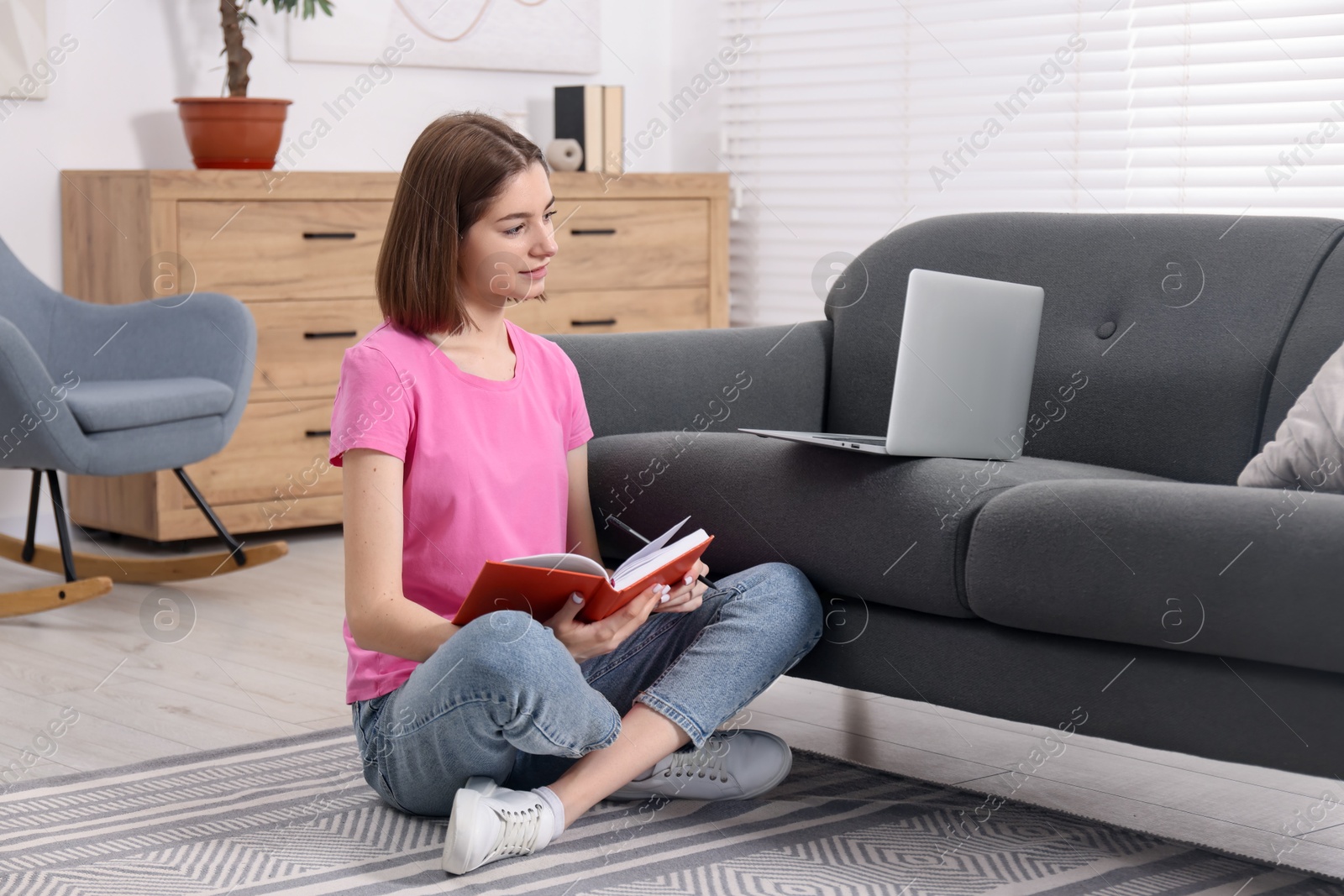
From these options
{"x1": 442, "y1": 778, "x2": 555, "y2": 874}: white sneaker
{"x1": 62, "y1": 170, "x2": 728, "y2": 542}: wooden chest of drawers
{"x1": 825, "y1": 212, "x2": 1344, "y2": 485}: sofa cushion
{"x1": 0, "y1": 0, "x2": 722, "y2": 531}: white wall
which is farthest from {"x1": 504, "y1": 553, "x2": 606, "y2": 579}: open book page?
{"x1": 62, "y1": 170, "x2": 728, "y2": 542}: wooden chest of drawers

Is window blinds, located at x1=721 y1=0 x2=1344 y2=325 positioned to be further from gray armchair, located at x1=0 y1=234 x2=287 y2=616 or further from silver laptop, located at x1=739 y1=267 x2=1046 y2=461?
gray armchair, located at x1=0 y1=234 x2=287 y2=616

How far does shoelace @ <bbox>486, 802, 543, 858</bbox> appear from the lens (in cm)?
168

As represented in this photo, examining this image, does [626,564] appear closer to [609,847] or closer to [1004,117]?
[609,847]

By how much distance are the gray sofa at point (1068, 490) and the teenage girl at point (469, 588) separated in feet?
0.47

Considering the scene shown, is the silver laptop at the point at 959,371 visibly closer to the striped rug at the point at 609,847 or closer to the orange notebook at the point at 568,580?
the orange notebook at the point at 568,580

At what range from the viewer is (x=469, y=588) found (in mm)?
1786

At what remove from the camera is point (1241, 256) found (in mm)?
2250

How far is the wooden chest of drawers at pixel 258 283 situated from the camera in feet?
11.6

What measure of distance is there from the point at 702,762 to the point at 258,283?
7.26 ft

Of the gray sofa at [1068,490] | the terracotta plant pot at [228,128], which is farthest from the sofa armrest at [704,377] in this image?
the terracotta plant pot at [228,128]

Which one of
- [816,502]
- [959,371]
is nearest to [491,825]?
[816,502]

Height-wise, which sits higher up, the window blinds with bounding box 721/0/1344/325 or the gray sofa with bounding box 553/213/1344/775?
the window blinds with bounding box 721/0/1344/325

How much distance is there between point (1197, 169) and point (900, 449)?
2.05 m

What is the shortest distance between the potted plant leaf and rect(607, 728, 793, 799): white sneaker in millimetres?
2397
